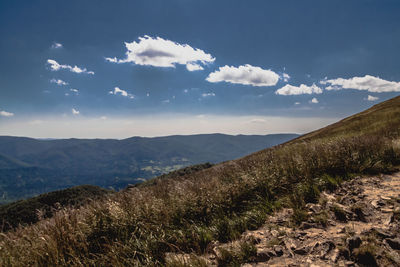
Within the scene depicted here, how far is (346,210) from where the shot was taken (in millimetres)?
3764

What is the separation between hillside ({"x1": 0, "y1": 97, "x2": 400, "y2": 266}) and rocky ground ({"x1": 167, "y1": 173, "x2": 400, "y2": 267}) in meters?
0.03

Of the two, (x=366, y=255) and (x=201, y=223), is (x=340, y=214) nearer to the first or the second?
(x=366, y=255)

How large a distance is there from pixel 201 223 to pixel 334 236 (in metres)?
2.48

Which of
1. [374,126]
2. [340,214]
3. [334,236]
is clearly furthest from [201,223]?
[374,126]

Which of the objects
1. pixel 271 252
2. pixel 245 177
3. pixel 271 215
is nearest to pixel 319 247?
pixel 271 252

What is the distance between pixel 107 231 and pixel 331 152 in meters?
6.73

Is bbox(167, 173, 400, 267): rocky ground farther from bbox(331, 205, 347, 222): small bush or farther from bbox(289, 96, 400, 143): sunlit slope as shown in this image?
bbox(289, 96, 400, 143): sunlit slope

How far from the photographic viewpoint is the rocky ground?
269 cm

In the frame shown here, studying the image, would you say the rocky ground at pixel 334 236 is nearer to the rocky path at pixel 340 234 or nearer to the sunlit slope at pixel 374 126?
the rocky path at pixel 340 234

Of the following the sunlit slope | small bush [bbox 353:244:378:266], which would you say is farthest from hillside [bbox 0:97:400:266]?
the sunlit slope

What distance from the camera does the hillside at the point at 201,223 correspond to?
3145 mm

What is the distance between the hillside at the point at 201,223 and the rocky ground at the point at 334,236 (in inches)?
1.0

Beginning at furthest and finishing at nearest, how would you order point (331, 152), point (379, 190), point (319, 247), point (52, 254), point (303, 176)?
point (331, 152) → point (303, 176) → point (379, 190) → point (52, 254) → point (319, 247)

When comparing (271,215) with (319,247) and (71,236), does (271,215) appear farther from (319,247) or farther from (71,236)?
(71,236)
